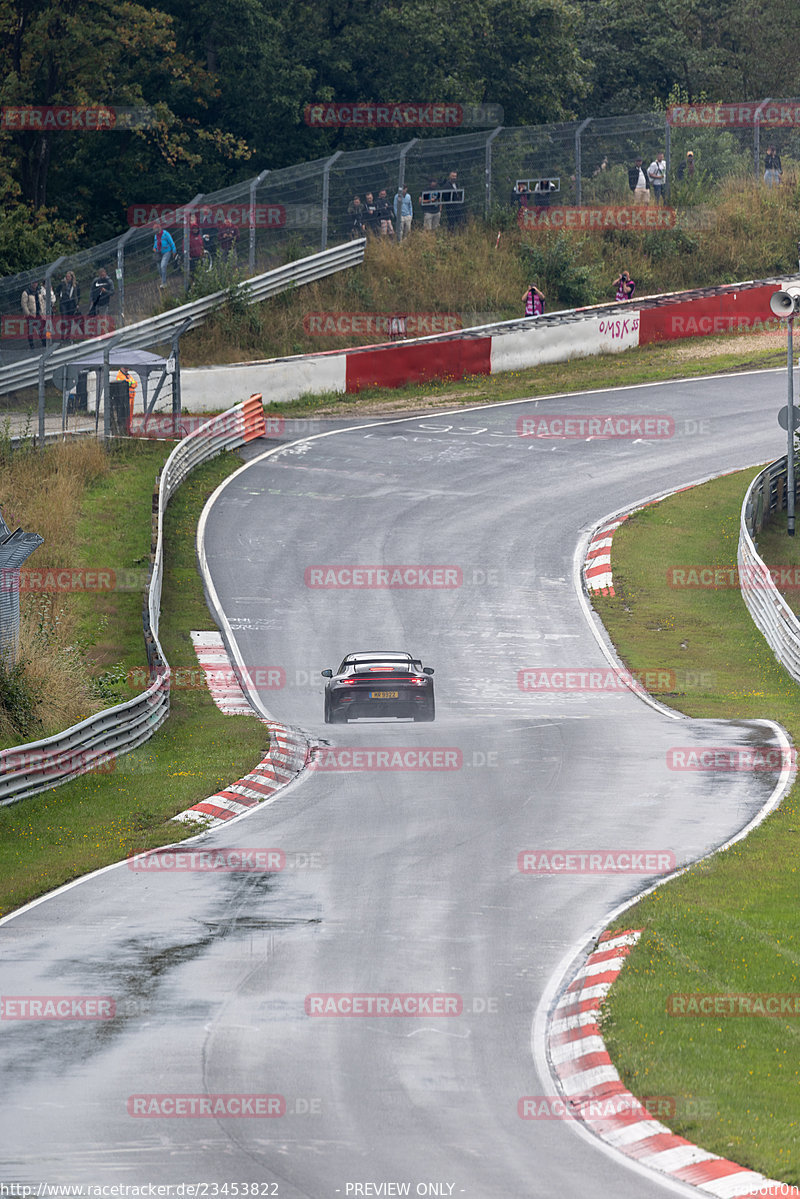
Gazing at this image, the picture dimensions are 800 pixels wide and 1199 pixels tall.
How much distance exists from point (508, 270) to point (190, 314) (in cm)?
1182

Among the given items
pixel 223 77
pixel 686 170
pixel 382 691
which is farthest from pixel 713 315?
pixel 382 691

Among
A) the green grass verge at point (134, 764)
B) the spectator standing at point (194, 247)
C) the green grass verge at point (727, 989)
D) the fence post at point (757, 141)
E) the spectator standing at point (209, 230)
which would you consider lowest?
the green grass verge at point (727, 989)

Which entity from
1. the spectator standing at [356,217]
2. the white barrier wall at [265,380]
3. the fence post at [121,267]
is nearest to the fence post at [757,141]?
the spectator standing at [356,217]

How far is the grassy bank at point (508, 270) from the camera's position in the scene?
46.0m

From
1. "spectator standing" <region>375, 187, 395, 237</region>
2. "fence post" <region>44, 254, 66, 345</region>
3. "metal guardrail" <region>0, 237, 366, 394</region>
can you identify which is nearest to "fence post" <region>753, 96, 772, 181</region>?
"spectator standing" <region>375, 187, 395, 237</region>

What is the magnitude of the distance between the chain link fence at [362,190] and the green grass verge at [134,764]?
24.7 ft

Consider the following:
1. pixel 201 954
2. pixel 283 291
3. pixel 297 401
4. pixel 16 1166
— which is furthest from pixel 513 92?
pixel 16 1166

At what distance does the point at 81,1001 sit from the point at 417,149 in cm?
3919

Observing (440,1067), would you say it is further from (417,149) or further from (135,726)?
(417,149)

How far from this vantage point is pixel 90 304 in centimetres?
4012

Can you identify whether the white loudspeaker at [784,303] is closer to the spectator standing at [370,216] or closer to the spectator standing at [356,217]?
the spectator standing at [356,217]

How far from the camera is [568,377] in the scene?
4669cm

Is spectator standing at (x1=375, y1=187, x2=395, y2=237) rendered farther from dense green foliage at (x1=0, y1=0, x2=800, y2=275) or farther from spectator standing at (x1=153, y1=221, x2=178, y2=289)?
spectator standing at (x1=153, y1=221, x2=178, y2=289)

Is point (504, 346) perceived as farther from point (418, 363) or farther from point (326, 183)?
point (326, 183)
